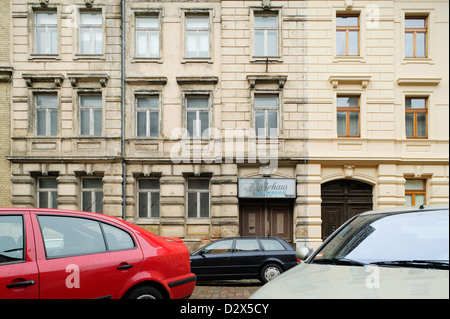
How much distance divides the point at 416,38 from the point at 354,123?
4193 mm

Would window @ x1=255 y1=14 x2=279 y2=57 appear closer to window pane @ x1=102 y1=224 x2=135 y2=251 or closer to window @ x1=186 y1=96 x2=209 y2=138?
window @ x1=186 y1=96 x2=209 y2=138

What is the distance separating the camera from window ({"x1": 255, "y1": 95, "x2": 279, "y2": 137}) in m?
14.5

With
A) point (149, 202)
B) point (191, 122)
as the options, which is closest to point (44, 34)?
point (191, 122)

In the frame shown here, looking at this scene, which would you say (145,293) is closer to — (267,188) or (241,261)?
(241,261)

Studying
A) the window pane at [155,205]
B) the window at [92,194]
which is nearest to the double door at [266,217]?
the window pane at [155,205]

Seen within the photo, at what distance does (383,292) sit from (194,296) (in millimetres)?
6191

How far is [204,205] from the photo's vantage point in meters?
14.5

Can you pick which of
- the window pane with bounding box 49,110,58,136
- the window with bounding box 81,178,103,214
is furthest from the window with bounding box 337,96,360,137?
the window pane with bounding box 49,110,58,136

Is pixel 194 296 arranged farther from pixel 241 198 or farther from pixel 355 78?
pixel 355 78

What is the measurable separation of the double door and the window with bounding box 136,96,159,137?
4.64m

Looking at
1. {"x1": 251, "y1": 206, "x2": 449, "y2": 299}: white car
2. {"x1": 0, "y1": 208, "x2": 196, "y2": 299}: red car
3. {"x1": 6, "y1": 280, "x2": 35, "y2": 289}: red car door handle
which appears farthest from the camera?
{"x1": 0, "y1": 208, "x2": 196, "y2": 299}: red car

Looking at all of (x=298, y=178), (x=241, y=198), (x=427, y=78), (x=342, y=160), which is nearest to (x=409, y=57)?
Answer: (x=427, y=78)

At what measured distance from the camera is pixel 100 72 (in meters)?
14.4

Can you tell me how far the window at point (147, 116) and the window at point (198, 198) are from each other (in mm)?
2525
